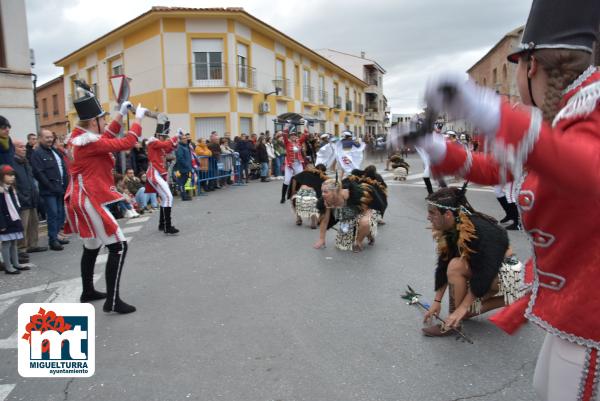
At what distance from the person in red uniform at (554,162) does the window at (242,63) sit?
2305 cm

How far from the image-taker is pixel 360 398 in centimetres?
289

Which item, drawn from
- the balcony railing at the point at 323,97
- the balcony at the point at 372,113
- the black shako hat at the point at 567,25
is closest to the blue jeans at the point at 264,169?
the black shako hat at the point at 567,25

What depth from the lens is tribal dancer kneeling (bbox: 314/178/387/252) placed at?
21.6ft

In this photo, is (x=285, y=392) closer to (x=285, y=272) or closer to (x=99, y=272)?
(x=285, y=272)

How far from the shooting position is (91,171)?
4398 mm

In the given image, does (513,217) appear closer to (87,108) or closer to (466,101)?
(87,108)

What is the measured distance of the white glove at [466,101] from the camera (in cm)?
113

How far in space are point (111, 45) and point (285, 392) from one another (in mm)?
27262

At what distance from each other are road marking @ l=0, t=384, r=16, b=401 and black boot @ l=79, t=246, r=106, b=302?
1612 mm

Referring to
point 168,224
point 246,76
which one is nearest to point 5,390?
point 168,224

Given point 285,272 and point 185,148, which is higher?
point 185,148

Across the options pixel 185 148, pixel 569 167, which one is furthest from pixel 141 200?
pixel 569 167

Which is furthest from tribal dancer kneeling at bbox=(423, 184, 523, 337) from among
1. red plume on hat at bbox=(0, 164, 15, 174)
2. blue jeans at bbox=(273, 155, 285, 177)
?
blue jeans at bbox=(273, 155, 285, 177)

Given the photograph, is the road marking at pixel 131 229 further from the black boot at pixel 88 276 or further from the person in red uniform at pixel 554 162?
the person in red uniform at pixel 554 162
